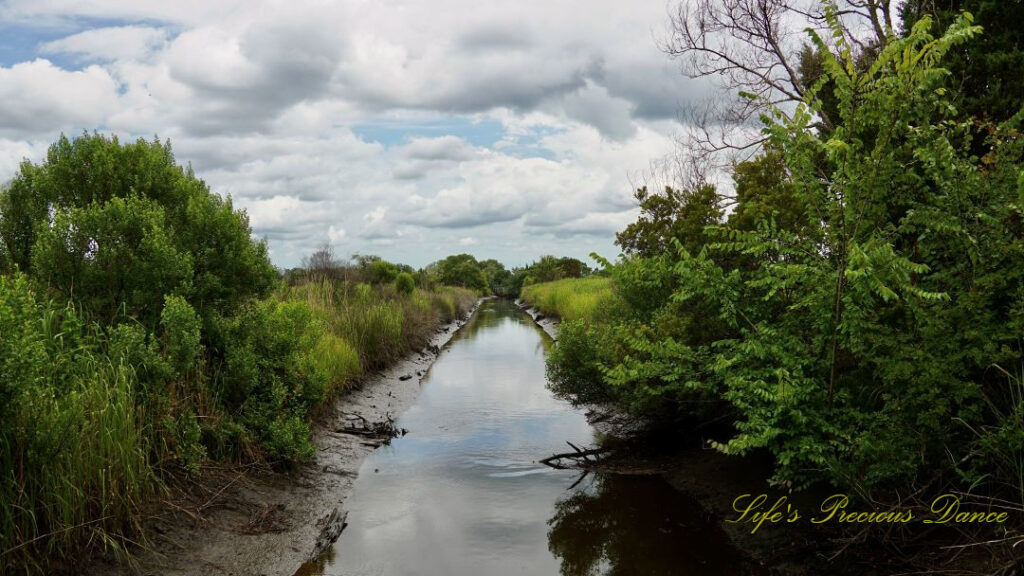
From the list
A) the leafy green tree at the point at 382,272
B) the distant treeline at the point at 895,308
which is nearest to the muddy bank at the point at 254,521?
the distant treeline at the point at 895,308

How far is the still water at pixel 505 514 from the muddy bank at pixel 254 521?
25cm

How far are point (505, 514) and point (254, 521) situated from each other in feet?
8.46

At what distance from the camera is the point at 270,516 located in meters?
6.30

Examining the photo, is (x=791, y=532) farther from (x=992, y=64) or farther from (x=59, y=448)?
(x=59, y=448)

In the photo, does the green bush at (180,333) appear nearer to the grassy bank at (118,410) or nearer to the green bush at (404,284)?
the grassy bank at (118,410)

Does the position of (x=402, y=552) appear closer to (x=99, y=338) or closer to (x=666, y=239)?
(x=99, y=338)

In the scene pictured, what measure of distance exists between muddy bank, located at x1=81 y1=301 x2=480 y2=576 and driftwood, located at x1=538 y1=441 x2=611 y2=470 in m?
2.57

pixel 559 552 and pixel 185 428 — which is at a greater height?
pixel 185 428

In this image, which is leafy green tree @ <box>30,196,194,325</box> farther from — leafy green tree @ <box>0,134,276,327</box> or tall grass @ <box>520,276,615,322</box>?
tall grass @ <box>520,276,615,322</box>

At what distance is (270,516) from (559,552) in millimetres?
2737

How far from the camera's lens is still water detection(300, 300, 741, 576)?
6.02 m

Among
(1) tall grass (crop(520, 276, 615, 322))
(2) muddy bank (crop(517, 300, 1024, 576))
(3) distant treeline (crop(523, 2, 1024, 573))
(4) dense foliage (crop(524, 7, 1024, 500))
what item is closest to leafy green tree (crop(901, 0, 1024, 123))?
(3) distant treeline (crop(523, 2, 1024, 573))

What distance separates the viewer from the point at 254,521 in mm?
6023

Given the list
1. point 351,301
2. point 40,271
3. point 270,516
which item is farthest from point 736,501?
point 351,301
